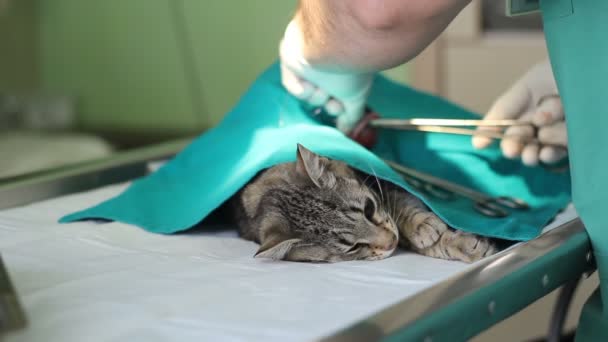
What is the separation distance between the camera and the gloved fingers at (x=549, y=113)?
1155 millimetres

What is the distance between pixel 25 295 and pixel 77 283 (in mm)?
63

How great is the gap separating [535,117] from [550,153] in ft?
0.23

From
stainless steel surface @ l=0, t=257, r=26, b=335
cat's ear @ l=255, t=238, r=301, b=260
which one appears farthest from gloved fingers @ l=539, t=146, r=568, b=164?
stainless steel surface @ l=0, t=257, r=26, b=335

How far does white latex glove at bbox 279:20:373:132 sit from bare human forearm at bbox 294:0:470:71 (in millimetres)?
73

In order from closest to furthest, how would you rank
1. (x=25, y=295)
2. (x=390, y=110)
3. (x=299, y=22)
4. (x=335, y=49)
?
(x=25, y=295), (x=335, y=49), (x=299, y=22), (x=390, y=110)

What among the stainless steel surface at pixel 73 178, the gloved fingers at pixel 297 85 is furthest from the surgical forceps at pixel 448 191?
the stainless steel surface at pixel 73 178

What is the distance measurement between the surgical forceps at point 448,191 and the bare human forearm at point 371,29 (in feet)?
0.83

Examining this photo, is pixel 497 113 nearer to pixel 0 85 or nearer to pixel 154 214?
pixel 154 214

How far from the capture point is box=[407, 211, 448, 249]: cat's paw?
0.97 meters

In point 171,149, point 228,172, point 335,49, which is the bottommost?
point 171,149

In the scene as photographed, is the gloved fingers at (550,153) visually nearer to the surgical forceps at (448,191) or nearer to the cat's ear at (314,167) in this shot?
the surgical forceps at (448,191)

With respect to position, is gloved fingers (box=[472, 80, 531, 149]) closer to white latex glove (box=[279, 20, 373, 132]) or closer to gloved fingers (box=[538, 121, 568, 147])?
gloved fingers (box=[538, 121, 568, 147])

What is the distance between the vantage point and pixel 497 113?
4.07 ft

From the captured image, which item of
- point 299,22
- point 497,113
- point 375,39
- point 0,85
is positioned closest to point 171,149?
point 0,85
